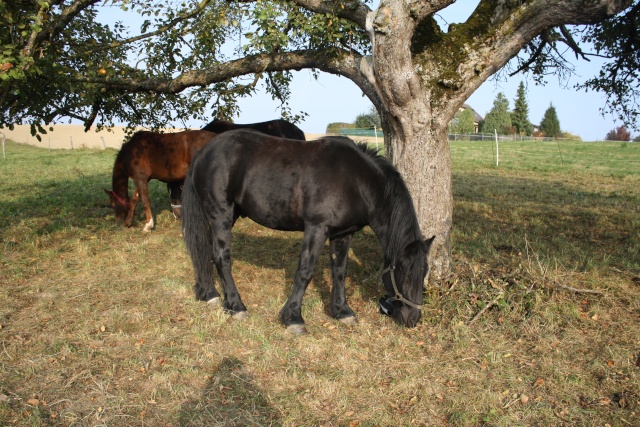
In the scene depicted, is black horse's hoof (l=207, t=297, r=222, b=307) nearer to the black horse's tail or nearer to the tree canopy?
the black horse's tail

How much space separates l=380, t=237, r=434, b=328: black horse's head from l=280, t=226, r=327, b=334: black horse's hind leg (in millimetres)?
818

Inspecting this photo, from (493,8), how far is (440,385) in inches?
171

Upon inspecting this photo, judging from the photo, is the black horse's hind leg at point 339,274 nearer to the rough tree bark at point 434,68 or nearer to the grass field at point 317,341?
the grass field at point 317,341

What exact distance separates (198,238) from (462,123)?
198 feet

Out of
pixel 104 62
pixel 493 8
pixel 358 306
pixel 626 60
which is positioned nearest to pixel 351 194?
pixel 358 306

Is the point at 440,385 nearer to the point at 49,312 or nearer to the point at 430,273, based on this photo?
the point at 430,273

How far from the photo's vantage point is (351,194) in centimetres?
535

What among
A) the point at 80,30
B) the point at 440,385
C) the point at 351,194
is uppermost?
the point at 80,30

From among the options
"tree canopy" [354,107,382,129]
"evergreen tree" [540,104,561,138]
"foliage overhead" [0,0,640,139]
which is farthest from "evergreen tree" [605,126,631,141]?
"foliage overhead" [0,0,640,139]

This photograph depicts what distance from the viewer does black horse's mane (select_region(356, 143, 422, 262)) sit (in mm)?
5109

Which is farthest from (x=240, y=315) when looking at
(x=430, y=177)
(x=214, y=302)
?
(x=430, y=177)

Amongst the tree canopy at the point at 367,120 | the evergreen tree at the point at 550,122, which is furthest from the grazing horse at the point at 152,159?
the evergreen tree at the point at 550,122

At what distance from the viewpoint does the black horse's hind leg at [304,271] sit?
533 cm

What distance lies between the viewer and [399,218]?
5.16 m
